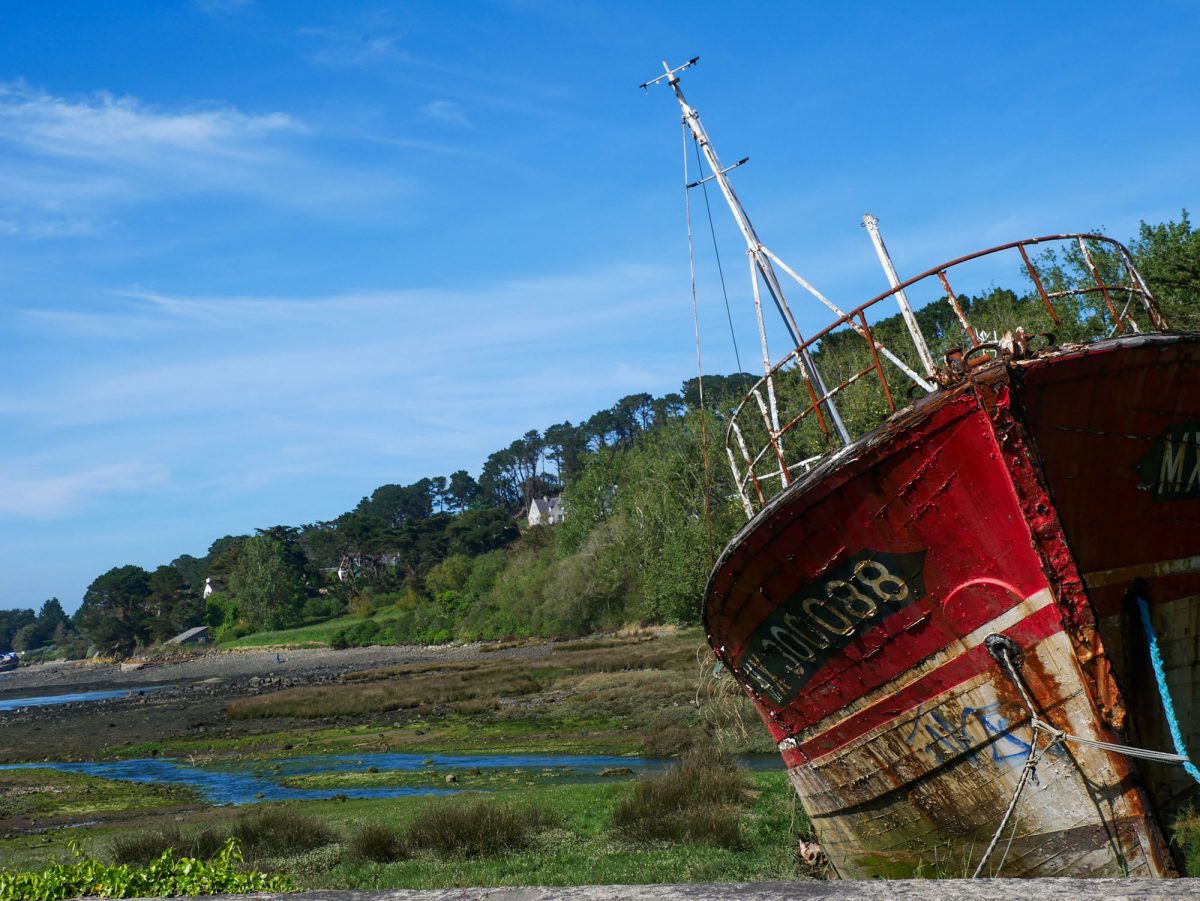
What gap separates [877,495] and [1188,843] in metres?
3.12

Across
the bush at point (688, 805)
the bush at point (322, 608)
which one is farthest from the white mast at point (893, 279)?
the bush at point (322, 608)

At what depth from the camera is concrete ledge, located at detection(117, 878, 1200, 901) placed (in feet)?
11.6

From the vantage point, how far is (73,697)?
228 ft

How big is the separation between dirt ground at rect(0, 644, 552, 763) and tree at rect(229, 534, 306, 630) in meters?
6.20

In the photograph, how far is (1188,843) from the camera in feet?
21.9

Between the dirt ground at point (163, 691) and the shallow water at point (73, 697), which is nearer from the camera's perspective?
the dirt ground at point (163, 691)

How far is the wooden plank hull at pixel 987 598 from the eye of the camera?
21.5 feet

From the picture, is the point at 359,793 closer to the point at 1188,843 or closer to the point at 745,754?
the point at 745,754

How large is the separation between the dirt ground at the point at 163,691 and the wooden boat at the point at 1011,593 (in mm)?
32401

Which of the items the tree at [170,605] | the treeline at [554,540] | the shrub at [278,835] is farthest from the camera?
the tree at [170,605]

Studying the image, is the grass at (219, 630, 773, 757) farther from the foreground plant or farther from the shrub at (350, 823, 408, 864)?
the foreground plant

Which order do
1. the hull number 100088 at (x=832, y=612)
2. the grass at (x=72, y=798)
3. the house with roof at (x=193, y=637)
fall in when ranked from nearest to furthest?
the hull number 100088 at (x=832, y=612) < the grass at (x=72, y=798) < the house with roof at (x=193, y=637)

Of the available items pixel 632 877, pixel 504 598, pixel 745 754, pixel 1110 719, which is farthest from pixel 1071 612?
pixel 504 598

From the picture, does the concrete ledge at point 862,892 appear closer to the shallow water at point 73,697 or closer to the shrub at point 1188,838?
the shrub at point 1188,838
